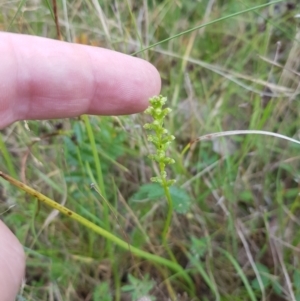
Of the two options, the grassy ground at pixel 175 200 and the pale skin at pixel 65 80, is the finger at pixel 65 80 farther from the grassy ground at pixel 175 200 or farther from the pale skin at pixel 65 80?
the grassy ground at pixel 175 200

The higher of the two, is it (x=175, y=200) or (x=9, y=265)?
(x=9, y=265)

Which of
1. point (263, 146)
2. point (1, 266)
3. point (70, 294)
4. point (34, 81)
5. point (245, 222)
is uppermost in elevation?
point (34, 81)

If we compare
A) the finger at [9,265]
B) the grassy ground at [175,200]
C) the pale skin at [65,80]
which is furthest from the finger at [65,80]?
the finger at [9,265]

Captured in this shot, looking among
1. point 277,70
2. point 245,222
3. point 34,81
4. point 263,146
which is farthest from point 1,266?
point 277,70

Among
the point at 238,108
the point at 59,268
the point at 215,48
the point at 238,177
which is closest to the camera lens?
the point at 59,268

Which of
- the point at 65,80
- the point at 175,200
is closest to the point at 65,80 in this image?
the point at 65,80

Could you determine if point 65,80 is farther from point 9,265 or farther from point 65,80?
point 9,265

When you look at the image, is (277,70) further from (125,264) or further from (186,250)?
(125,264)
